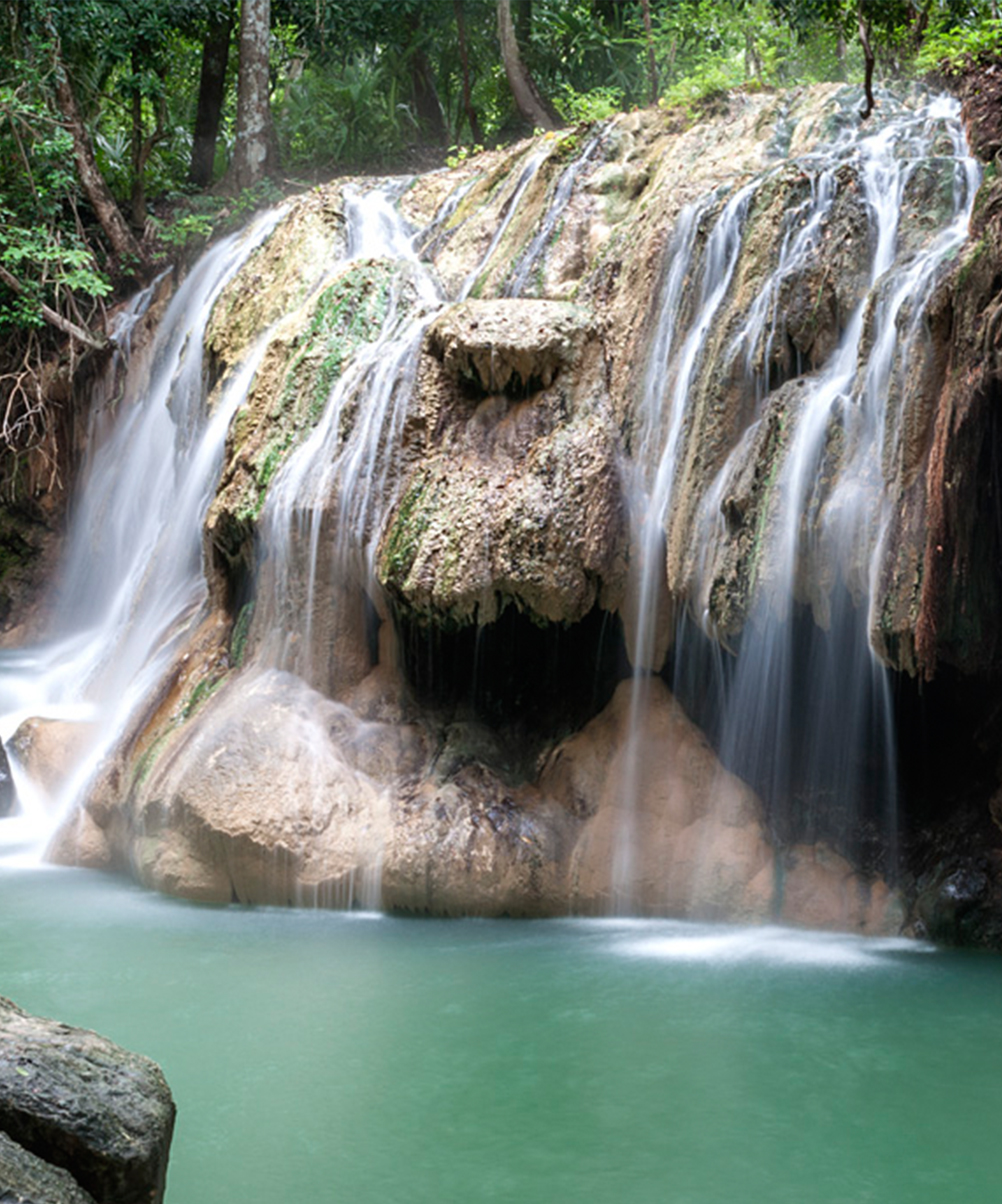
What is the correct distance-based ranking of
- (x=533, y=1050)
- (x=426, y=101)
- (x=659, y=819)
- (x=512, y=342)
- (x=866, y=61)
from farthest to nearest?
1. (x=426, y=101)
2. (x=866, y=61)
3. (x=512, y=342)
4. (x=659, y=819)
5. (x=533, y=1050)

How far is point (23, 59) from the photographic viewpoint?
14656 millimetres

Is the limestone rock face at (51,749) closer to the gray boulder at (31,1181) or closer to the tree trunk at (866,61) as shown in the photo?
the gray boulder at (31,1181)

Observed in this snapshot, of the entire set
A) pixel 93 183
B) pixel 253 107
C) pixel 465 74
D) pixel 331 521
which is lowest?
pixel 331 521

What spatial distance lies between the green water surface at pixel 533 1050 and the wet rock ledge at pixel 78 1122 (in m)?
1.03

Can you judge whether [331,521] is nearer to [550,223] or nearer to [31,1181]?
[550,223]

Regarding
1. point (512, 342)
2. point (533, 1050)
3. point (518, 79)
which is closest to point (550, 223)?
point (512, 342)

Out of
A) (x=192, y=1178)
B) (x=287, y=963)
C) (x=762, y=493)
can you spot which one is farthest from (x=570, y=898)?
(x=192, y=1178)

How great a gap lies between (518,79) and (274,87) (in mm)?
4924

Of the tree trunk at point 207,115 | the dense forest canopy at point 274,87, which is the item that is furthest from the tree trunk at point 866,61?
the tree trunk at point 207,115

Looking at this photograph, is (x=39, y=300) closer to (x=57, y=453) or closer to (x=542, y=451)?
(x=57, y=453)

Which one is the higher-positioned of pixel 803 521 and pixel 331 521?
pixel 331 521

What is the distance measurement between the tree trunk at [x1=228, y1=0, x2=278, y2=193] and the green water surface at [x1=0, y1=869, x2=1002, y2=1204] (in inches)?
438

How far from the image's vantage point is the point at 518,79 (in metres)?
16.6

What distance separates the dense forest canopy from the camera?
13.8 meters
